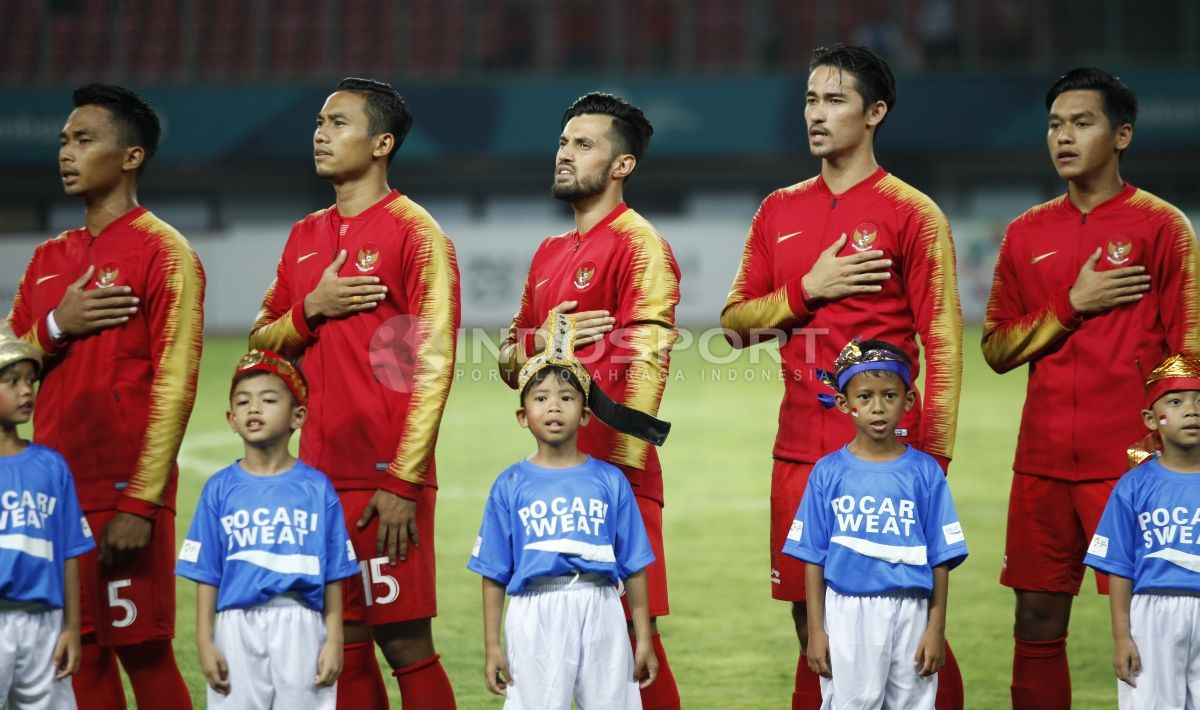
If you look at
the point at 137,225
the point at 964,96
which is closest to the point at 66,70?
A: the point at 964,96

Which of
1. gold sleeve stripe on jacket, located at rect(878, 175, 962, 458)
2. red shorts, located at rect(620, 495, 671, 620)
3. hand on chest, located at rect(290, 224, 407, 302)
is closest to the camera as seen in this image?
gold sleeve stripe on jacket, located at rect(878, 175, 962, 458)

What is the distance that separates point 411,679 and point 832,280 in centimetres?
178

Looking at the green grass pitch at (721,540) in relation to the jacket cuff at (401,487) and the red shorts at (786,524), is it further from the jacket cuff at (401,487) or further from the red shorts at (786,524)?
the jacket cuff at (401,487)

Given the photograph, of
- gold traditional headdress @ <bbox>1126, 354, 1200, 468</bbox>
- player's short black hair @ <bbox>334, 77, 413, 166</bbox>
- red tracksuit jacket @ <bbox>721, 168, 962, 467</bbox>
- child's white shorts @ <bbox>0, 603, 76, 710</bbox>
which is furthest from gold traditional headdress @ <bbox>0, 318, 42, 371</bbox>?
gold traditional headdress @ <bbox>1126, 354, 1200, 468</bbox>

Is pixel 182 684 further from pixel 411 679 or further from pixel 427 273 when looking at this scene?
pixel 427 273

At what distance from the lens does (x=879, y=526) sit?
151 inches

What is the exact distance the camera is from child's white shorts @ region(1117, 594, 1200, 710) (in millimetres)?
3861

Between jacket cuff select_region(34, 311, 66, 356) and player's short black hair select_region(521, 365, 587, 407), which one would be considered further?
jacket cuff select_region(34, 311, 66, 356)

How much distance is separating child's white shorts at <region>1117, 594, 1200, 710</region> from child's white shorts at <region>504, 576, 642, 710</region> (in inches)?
57.4

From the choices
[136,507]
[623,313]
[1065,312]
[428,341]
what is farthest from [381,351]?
[1065,312]

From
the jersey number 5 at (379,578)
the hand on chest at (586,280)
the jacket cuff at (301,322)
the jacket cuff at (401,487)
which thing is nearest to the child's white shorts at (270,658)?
the jersey number 5 at (379,578)

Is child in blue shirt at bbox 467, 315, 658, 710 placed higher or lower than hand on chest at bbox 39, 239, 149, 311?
lower

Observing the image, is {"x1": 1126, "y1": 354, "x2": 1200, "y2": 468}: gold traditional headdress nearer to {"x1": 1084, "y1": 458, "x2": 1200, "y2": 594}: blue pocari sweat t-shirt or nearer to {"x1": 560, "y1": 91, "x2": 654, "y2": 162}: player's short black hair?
{"x1": 1084, "y1": 458, "x2": 1200, "y2": 594}: blue pocari sweat t-shirt

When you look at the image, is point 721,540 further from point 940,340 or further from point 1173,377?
point 1173,377
